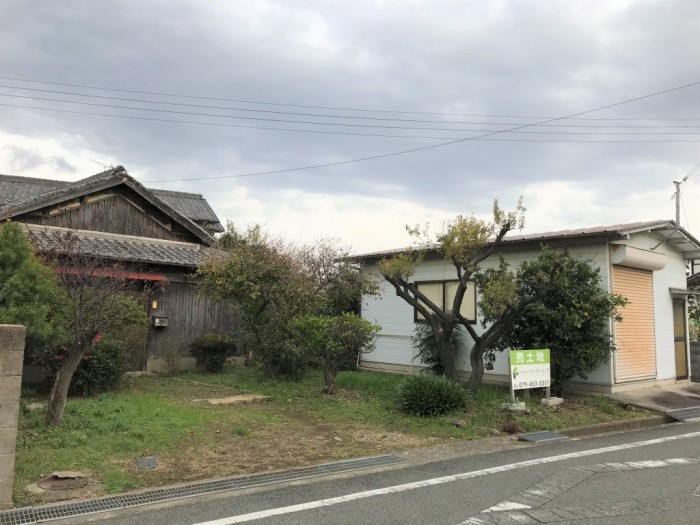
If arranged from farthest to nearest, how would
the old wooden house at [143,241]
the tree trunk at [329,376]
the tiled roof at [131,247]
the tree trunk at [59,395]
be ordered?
the old wooden house at [143,241], the tiled roof at [131,247], the tree trunk at [329,376], the tree trunk at [59,395]

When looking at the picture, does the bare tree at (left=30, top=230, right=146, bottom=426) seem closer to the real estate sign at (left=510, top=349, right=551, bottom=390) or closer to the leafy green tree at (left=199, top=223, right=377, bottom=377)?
the leafy green tree at (left=199, top=223, right=377, bottom=377)

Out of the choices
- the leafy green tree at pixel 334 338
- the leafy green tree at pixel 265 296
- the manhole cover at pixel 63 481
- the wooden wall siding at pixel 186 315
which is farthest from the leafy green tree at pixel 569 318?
the wooden wall siding at pixel 186 315

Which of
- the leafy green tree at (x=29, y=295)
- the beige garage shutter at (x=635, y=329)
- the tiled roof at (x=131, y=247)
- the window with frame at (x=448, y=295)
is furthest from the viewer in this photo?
the window with frame at (x=448, y=295)

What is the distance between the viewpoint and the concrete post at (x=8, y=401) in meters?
4.56

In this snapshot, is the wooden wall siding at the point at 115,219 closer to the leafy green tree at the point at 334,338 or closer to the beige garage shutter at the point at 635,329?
the leafy green tree at the point at 334,338

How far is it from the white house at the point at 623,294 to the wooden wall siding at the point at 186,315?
427 cm

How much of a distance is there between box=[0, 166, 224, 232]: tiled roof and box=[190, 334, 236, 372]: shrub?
549 cm

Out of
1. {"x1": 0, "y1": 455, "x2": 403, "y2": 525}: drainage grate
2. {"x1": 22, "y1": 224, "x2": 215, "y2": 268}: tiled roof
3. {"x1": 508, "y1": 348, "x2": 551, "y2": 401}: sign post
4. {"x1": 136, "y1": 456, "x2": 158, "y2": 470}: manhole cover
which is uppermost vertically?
{"x1": 22, "y1": 224, "x2": 215, "y2": 268}: tiled roof

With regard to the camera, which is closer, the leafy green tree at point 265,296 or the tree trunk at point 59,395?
the tree trunk at point 59,395

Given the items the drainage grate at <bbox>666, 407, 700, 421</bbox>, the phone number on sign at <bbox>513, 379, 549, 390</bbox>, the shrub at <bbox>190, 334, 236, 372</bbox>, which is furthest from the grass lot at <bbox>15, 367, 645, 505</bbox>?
the shrub at <bbox>190, 334, 236, 372</bbox>

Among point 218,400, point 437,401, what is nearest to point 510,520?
point 437,401

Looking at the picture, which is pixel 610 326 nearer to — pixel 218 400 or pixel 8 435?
pixel 218 400

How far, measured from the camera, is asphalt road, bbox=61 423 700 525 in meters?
4.46

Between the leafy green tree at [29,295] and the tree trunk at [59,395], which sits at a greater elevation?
the leafy green tree at [29,295]
